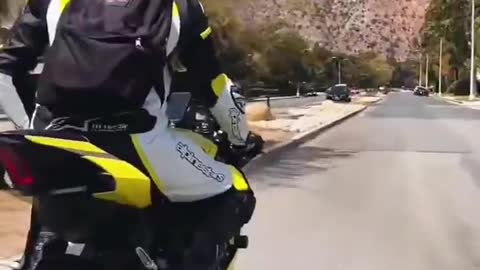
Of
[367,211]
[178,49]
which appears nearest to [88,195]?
[178,49]

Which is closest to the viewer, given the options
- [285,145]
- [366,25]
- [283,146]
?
[283,146]

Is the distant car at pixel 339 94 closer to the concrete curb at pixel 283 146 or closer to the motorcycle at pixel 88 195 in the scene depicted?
the concrete curb at pixel 283 146

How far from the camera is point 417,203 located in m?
11.8

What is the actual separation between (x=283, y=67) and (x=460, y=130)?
53196 mm

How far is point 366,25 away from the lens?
174375 mm

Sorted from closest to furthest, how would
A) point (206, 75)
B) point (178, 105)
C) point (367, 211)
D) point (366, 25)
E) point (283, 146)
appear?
point (206, 75) < point (178, 105) < point (367, 211) < point (283, 146) < point (366, 25)

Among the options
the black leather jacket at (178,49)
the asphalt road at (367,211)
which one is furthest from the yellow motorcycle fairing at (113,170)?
the asphalt road at (367,211)

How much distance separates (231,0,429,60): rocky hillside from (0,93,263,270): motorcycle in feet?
390

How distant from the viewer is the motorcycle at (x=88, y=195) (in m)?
2.67

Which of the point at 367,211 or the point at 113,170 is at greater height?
the point at 113,170

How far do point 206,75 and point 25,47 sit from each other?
61 centimetres

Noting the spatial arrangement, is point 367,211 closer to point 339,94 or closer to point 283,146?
point 283,146

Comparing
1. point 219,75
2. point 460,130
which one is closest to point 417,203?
point 219,75

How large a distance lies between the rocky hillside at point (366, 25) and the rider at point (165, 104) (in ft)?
388
